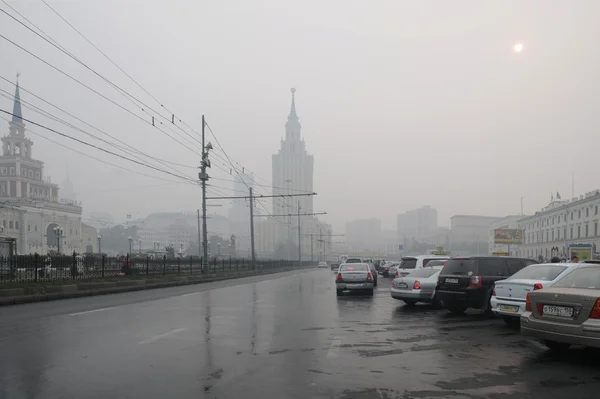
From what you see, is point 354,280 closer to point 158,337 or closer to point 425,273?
point 425,273

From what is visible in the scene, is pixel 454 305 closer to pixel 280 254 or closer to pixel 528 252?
pixel 528 252

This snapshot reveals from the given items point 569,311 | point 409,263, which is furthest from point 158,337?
point 409,263

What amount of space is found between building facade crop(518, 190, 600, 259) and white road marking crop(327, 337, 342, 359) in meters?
62.3

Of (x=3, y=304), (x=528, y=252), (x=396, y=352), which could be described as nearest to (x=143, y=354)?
(x=396, y=352)

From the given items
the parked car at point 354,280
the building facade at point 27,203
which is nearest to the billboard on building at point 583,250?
the parked car at point 354,280

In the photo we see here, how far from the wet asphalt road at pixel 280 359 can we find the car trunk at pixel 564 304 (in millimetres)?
718

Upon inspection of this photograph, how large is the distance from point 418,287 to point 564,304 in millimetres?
8739

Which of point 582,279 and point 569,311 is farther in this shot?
point 582,279

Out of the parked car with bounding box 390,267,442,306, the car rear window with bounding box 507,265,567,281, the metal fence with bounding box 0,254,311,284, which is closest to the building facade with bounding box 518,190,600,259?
the metal fence with bounding box 0,254,311,284

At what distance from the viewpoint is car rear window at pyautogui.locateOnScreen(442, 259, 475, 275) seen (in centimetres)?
1418

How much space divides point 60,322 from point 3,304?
6.53 metres

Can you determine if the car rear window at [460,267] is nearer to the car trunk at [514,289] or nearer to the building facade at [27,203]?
the car trunk at [514,289]

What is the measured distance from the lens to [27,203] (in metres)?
88.9

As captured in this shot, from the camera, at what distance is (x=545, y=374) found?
720 centimetres
